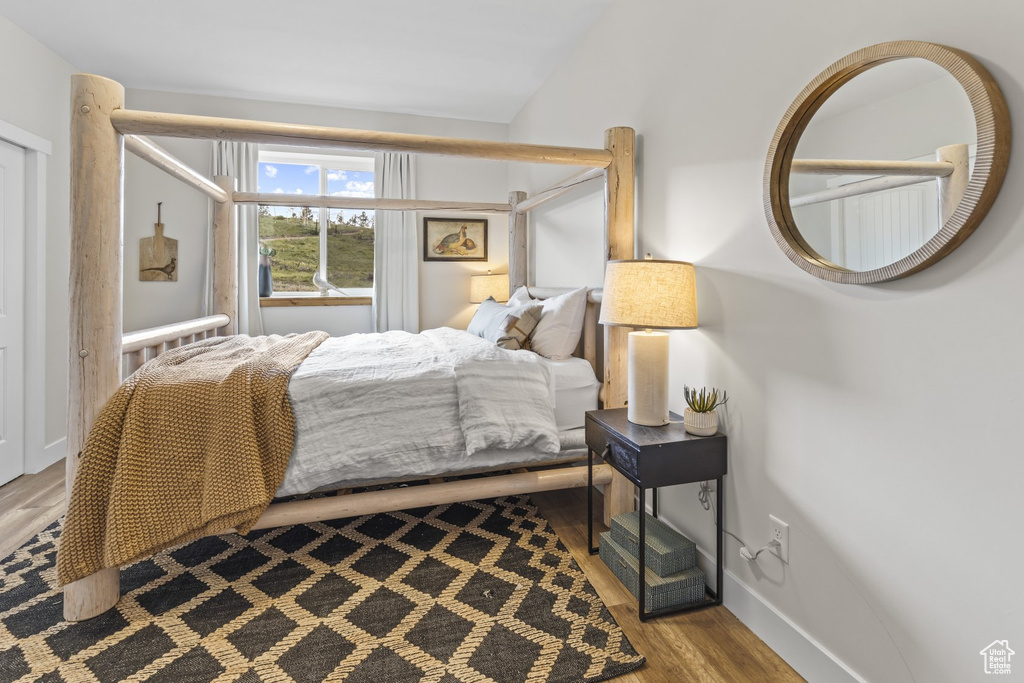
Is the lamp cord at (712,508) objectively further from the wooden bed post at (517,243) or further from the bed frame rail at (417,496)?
the wooden bed post at (517,243)

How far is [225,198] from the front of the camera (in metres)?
3.24

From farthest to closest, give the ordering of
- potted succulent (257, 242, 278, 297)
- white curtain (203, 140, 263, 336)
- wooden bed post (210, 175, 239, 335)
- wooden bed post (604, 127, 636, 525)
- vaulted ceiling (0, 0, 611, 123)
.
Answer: potted succulent (257, 242, 278, 297) → white curtain (203, 140, 263, 336) → wooden bed post (210, 175, 239, 335) → vaulted ceiling (0, 0, 611, 123) → wooden bed post (604, 127, 636, 525)

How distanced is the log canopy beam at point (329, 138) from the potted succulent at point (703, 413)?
106cm

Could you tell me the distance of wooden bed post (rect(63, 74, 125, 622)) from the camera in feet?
5.29

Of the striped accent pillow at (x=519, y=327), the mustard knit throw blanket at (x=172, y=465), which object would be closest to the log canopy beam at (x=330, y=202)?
the striped accent pillow at (x=519, y=327)

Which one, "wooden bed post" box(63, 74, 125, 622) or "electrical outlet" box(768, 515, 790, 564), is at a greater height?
"wooden bed post" box(63, 74, 125, 622)

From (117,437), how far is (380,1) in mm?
2257

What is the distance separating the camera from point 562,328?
8.18 ft

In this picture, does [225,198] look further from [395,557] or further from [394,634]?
[394,634]

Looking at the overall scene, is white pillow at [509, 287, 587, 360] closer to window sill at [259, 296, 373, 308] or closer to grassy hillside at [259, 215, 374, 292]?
window sill at [259, 296, 373, 308]

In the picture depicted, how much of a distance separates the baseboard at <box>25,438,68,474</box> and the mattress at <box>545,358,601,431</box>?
306 centimetres

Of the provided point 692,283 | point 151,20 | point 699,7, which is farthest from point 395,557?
point 151,20

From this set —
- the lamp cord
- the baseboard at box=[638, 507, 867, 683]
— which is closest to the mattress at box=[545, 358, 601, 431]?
the lamp cord

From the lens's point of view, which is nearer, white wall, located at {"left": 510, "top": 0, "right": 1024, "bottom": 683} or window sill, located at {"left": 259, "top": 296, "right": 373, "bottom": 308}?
white wall, located at {"left": 510, "top": 0, "right": 1024, "bottom": 683}
